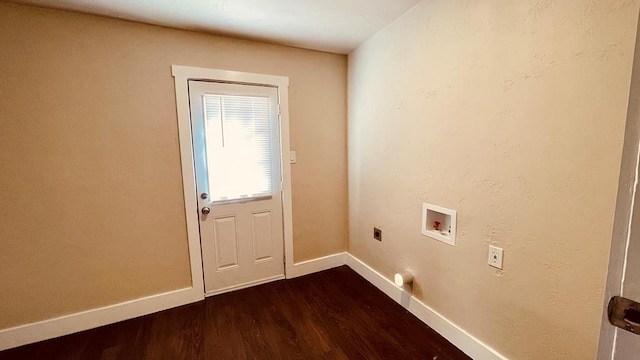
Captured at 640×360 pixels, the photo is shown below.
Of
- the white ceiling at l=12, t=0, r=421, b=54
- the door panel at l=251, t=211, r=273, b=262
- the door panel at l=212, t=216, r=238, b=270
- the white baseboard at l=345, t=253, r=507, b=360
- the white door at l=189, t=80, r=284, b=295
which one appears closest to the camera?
the white baseboard at l=345, t=253, r=507, b=360

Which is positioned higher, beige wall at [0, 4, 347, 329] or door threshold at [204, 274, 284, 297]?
beige wall at [0, 4, 347, 329]

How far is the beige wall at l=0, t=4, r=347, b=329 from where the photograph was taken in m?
1.76

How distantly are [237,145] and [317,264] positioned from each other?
4.92 feet

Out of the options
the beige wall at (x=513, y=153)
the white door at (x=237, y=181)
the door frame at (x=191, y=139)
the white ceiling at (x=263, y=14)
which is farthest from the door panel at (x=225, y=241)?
the white ceiling at (x=263, y=14)

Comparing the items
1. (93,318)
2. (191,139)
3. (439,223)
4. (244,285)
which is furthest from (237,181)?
(439,223)

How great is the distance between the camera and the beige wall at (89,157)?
5.76 ft

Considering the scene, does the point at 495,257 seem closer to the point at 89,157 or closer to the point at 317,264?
the point at 317,264

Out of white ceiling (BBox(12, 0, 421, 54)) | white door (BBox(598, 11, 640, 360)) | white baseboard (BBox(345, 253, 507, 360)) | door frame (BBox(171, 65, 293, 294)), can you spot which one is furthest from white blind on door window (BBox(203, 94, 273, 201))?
white door (BBox(598, 11, 640, 360))

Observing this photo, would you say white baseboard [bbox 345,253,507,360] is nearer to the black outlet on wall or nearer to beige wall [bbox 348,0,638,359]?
beige wall [bbox 348,0,638,359]

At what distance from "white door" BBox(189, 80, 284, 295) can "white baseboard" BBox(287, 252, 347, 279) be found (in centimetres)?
21

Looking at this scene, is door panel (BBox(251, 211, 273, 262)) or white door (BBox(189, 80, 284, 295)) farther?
door panel (BBox(251, 211, 273, 262))

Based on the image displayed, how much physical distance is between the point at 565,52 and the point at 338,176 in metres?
1.99

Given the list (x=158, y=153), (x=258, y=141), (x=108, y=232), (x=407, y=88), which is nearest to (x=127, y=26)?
(x=158, y=153)

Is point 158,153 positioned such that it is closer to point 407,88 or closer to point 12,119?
point 12,119
